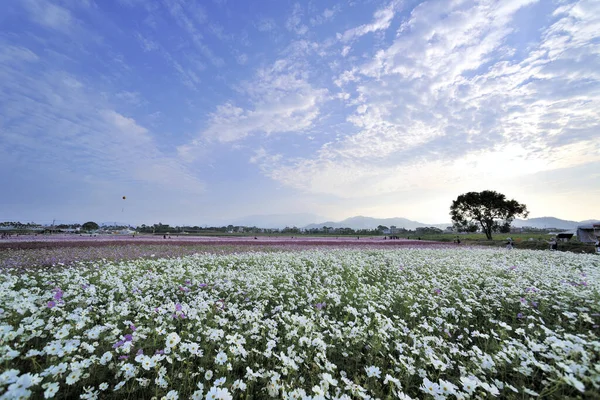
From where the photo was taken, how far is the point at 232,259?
36.3 ft

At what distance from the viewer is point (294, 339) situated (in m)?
3.93

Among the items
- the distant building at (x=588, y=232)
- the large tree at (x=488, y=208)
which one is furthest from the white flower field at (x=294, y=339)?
the large tree at (x=488, y=208)

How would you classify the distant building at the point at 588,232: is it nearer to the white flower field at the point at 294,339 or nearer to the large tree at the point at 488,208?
the large tree at the point at 488,208

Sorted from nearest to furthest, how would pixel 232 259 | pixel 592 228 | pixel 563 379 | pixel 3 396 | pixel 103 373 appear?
pixel 3 396 < pixel 563 379 < pixel 103 373 < pixel 232 259 < pixel 592 228

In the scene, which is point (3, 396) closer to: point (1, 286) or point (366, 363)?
point (366, 363)

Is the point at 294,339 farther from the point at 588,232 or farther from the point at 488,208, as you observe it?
the point at 488,208

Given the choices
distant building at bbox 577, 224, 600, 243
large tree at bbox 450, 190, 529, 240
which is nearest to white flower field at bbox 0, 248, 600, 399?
distant building at bbox 577, 224, 600, 243

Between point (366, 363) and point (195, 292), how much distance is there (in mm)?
4364

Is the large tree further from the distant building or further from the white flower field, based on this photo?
the white flower field

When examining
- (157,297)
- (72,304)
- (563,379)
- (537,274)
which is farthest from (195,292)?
(537,274)

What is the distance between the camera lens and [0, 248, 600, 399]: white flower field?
2764 mm

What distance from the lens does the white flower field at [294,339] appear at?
9.07 feet

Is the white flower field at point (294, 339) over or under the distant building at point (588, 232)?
under

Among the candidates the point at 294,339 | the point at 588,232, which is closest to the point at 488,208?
the point at 588,232
